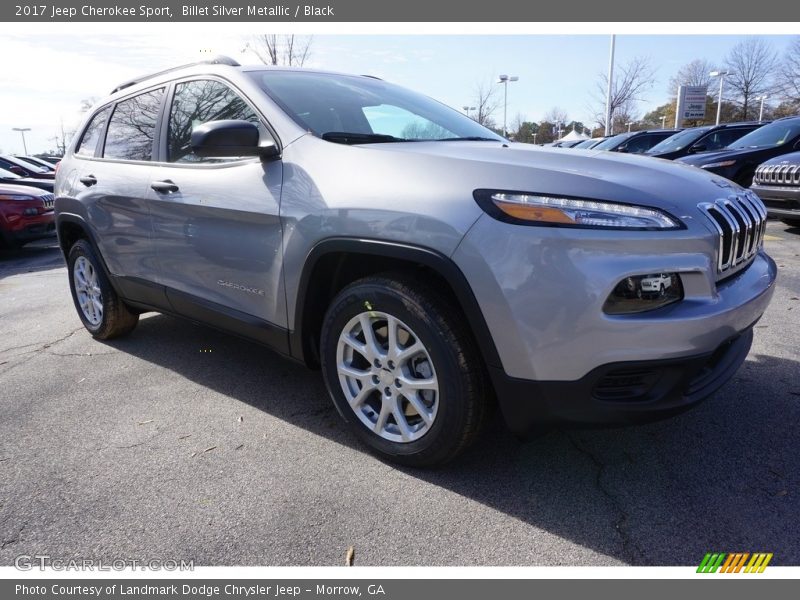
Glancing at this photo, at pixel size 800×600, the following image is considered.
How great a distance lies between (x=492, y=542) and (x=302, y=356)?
1.21m

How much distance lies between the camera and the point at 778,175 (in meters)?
6.95

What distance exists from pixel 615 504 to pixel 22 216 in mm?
9857

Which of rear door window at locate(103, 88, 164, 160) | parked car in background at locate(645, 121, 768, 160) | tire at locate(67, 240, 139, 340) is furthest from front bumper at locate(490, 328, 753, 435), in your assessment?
parked car in background at locate(645, 121, 768, 160)

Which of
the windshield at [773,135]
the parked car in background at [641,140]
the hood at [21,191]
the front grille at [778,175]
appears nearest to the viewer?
the front grille at [778,175]

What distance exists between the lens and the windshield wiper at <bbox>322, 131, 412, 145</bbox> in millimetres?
2550

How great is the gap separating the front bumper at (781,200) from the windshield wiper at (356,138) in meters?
6.17

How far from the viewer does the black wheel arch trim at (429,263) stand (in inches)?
79.2

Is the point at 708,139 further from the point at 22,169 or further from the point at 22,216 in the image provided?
the point at 22,169

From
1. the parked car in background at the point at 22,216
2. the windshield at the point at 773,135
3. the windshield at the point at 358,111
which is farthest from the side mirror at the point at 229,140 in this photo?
the windshield at the point at 773,135

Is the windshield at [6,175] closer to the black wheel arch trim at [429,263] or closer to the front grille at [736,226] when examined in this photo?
the black wheel arch trim at [429,263]

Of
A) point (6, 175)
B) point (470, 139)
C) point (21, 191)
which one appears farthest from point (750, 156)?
point (6, 175)

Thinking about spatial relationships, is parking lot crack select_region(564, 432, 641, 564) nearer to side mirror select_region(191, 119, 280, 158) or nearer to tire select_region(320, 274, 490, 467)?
tire select_region(320, 274, 490, 467)

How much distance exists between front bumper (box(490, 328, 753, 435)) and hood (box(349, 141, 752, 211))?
0.55m
